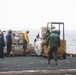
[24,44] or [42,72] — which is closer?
[42,72]

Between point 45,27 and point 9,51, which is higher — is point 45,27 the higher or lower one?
the higher one

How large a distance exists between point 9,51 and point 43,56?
2.36 meters

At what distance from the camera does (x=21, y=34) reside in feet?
86.2

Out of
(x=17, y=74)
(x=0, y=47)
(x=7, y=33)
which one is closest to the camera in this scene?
(x=17, y=74)

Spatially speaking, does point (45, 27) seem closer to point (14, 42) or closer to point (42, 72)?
point (14, 42)

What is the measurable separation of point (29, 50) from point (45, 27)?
2478 mm

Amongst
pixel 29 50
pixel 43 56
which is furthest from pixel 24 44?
pixel 43 56

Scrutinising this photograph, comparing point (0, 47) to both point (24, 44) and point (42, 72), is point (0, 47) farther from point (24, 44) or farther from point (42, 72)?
point (42, 72)

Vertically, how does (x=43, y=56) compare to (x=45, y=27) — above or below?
below

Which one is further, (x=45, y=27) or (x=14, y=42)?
(x=14, y=42)

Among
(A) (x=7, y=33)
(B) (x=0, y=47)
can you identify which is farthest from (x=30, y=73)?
(A) (x=7, y=33)

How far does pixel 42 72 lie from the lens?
12.1m

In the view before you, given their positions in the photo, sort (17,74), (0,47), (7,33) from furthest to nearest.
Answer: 1. (7,33)
2. (0,47)
3. (17,74)

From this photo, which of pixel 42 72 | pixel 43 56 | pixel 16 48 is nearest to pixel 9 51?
pixel 16 48
